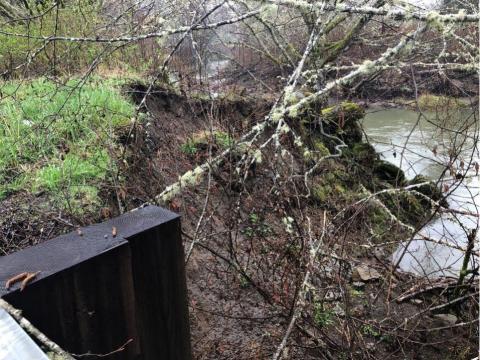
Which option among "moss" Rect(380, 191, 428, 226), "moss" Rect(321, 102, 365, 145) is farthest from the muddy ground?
"moss" Rect(321, 102, 365, 145)

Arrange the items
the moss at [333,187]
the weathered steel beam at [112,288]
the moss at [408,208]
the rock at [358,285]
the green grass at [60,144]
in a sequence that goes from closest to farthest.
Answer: the weathered steel beam at [112,288] < the green grass at [60,144] < the rock at [358,285] < the moss at [333,187] < the moss at [408,208]

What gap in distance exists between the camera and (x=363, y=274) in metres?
4.51

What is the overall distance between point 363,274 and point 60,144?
342 cm

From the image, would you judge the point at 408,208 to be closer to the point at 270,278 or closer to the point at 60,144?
the point at 270,278

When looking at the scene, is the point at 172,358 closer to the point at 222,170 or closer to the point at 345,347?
the point at 345,347

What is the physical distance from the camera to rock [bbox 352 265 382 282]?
177 inches

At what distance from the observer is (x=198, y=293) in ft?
12.0

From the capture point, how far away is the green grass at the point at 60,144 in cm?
336

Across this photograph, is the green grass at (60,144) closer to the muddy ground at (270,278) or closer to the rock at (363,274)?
the muddy ground at (270,278)

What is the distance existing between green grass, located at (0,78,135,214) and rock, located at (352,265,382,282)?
2812 millimetres

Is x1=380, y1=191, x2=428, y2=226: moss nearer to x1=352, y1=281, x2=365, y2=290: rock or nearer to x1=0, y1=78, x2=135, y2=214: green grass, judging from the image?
x1=352, y1=281, x2=365, y2=290: rock

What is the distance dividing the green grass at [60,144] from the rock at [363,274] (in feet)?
9.23

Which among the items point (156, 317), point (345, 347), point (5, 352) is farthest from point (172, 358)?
point (345, 347)

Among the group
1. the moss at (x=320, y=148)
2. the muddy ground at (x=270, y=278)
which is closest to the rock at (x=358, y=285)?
the muddy ground at (x=270, y=278)
